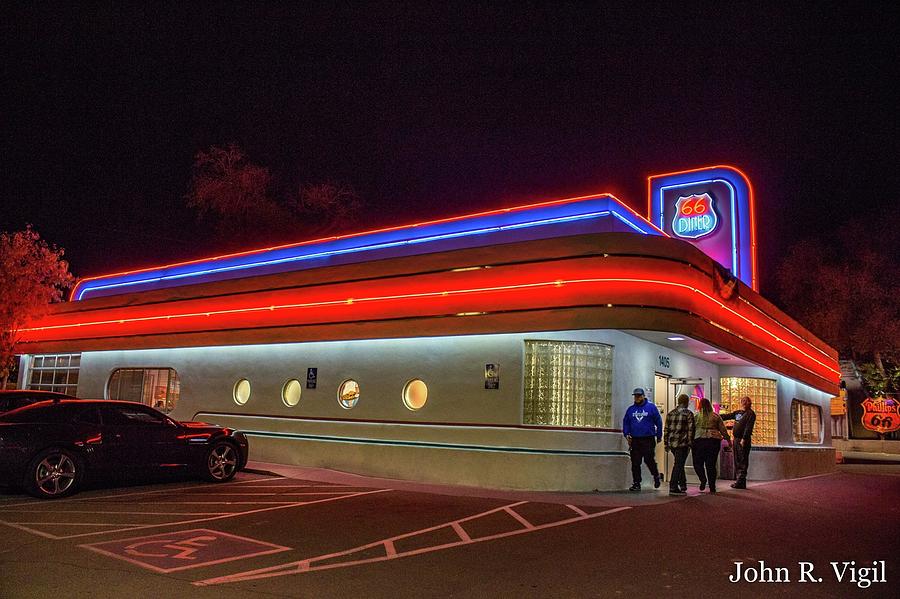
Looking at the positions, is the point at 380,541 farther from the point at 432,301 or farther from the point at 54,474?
the point at 432,301

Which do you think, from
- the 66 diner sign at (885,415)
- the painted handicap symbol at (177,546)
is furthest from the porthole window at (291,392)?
the 66 diner sign at (885,415)

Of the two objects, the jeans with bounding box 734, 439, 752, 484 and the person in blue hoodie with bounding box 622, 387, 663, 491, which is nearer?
the person in blue hoodie with bounding box 622, 387, 663, 491

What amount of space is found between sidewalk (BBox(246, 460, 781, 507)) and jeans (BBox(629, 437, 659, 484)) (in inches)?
14.2

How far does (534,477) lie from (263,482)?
16.3 feet

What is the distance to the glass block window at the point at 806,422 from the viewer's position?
22.6 meters

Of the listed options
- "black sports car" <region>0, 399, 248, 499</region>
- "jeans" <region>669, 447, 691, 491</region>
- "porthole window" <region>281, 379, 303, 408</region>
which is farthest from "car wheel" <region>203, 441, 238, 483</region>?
"jeans" <region>669, 447, 691, 491</region>

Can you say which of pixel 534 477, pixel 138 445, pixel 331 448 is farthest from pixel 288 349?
pixel 534 477

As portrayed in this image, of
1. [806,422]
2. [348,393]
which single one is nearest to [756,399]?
[806,422]

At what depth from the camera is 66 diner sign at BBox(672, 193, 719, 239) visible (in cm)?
1883

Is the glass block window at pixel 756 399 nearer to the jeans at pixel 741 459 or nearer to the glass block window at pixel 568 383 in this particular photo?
the jeans at pixel 741 459

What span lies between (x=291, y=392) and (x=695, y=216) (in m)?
11.2

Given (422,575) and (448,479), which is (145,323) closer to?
(448,479)

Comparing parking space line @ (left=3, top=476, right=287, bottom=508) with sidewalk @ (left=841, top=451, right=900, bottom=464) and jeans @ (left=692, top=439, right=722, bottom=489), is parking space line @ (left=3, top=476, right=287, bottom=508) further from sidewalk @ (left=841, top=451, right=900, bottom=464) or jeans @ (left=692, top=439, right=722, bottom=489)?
sidewalk @ (left=841, top=451, right=900, bottom=464)

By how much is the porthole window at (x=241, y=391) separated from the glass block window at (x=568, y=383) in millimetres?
7834
